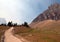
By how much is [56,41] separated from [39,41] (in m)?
3.30

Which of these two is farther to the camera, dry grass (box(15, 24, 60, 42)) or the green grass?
dry grass (box(15, 24, 60, 42))

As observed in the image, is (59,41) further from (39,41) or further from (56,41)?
(39,41)

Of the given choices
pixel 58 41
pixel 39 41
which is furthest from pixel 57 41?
pixel 39 41

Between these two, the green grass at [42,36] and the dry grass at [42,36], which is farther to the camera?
the dry grass at [42,36]

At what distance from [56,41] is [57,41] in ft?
0.59

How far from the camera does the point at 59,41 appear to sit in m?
38.3

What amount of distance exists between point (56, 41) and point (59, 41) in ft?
1.76

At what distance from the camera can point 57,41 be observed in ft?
126

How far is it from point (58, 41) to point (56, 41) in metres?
0.36

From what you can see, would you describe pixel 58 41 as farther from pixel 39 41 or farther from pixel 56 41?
pixel 39 41

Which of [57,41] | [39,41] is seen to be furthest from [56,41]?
[39,41]

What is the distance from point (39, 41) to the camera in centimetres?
3722

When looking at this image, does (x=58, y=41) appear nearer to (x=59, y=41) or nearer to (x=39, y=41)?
(x=59, y=41)
